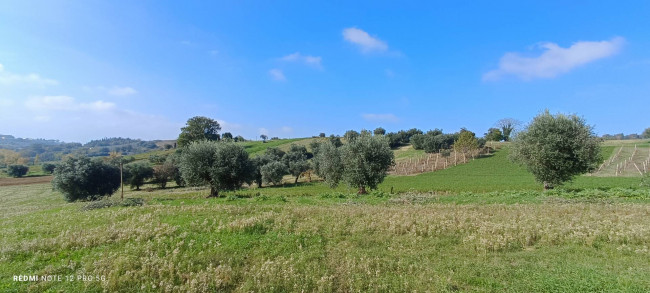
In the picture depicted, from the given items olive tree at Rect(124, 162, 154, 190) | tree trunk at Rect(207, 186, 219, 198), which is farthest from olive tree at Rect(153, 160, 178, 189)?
tree trunk at Rect(207, 186, 219, 198)

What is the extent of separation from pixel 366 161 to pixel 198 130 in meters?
96.7

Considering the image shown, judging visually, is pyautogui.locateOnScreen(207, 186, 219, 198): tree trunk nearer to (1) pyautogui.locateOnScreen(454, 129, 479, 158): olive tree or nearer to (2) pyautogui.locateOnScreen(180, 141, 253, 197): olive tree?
(2) pyautogui.locateOnScreen(180, 141, 253, 197): olive tree

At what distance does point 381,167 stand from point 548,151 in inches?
646

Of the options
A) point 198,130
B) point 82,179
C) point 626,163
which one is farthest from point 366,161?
point 198,130

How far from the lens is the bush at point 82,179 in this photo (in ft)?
145

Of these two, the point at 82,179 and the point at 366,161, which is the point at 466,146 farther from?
the point at 82,179

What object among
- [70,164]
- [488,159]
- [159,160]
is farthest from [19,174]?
[488,159]

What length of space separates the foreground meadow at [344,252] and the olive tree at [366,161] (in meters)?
18.1

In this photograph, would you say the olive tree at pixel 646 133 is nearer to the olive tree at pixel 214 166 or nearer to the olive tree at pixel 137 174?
the olive tree at pixel 214 166

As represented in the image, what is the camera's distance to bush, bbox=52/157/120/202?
44312mm

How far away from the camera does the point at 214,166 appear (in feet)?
107

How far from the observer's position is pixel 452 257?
9.34m

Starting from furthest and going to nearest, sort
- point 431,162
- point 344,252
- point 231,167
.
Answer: point 431,162 < point 231,167 < point 344,252

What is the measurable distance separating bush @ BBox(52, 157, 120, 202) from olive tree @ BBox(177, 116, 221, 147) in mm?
54901
